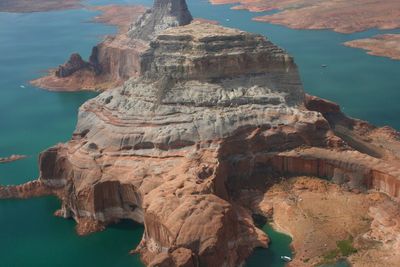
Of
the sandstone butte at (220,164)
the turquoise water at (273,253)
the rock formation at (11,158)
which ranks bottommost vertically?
the turquoise water at (273,253)

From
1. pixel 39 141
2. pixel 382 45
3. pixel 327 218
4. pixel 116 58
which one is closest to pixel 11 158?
pixel 39 141

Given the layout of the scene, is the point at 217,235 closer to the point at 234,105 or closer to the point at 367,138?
the point at 234,105

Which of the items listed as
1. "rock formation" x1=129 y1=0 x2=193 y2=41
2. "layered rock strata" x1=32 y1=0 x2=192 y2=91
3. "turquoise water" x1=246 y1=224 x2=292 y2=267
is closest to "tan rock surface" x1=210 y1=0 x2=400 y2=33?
"rock formation" x1=129 y1=0 x2=193 y2=41

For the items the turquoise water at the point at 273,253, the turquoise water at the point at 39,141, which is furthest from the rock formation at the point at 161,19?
the turquoise water at the point at 273,253

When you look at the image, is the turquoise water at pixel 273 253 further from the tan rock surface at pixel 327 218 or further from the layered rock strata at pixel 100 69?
the layered rock strata at pixel 100 69

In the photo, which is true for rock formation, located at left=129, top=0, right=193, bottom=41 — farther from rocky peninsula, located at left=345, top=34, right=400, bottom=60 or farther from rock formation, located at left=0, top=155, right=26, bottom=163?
rocky peninsula, located at left=345, top=34, right=400, bottom=60

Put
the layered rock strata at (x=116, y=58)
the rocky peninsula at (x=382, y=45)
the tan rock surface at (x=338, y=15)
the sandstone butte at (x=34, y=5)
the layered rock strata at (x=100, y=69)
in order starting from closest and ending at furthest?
the layered rock strata at (x=100, y=69)
the layered rock strata at (x=116, y=58)
the rocky peninsula at (x=382, y=45)
the tan rock surface at (x=338, y=15)
the sandstone butte at (x=34, y=5)

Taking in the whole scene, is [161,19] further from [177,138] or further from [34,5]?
[34,5]
